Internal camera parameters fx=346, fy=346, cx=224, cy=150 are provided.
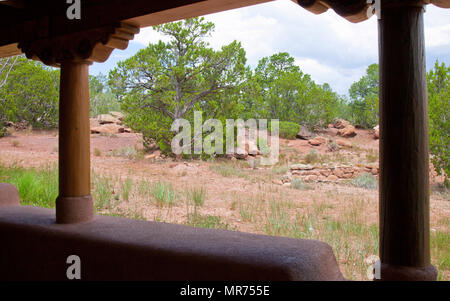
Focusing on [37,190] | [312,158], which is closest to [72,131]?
[37,190]

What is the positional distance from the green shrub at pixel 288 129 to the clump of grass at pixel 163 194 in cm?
682

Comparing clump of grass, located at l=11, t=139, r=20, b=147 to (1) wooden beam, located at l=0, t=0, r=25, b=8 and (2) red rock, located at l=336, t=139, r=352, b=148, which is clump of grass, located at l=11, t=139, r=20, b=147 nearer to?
(1) wooden beam, located at l=0, t=0, r=25, b=8

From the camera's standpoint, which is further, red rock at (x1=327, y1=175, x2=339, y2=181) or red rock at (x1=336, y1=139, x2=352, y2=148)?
red rock at (x1=336, y1=139, x2=352, y2=148)

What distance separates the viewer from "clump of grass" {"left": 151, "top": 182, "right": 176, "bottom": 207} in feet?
21.4

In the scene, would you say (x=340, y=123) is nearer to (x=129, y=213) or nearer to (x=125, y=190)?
(x=125, y=190)

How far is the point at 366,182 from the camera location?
822 cm

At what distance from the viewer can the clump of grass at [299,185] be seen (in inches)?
312

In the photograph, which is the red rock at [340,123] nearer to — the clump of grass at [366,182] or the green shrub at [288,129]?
the green shrub at [288,129]

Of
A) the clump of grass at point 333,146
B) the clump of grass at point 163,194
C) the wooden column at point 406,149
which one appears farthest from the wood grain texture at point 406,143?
the clump of grass at point 333,146

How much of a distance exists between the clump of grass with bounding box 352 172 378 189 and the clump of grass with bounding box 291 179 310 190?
1275mm

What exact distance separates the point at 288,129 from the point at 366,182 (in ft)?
17.5

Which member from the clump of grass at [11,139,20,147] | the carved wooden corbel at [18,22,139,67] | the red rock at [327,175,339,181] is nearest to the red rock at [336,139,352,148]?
the red rock at [327,175,339,181]

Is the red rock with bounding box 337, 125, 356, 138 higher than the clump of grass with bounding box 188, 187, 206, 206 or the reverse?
higher
